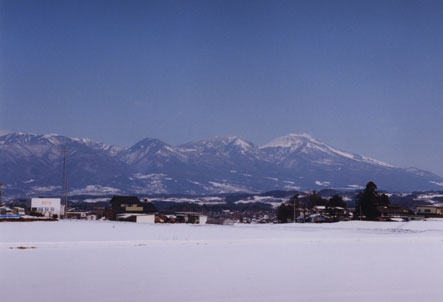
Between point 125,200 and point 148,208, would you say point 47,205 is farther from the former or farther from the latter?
point 148,208

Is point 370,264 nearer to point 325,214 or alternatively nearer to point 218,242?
point 218,242

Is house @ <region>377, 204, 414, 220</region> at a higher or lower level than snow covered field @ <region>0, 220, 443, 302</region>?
higher

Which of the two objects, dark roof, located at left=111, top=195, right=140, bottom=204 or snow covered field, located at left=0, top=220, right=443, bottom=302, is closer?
snow covered field, located at left=0, top=220, right=443, bottom=302

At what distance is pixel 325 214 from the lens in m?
98.0

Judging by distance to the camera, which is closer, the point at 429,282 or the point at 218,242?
the point at 429,282

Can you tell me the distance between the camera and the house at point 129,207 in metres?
96.7

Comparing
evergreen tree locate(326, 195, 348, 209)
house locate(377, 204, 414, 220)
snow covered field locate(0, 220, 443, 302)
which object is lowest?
snow covered field locate(0, 220, 443, 302)

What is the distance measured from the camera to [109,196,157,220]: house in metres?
96.7

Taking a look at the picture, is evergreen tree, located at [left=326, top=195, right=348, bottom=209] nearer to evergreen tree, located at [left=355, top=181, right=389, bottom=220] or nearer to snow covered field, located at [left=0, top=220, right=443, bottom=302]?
evergreen tree, located at [left=355, top=181, right=389, bottom=220]

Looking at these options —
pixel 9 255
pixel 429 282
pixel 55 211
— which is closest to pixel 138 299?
pixel 429 282

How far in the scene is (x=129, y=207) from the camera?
97.8 metres

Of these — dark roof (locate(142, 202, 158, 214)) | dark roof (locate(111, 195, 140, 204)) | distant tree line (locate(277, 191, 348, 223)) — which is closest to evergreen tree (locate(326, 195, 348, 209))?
distant tree line (locate(277, 191, 348, 223))

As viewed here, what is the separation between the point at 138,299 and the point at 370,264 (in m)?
9.43

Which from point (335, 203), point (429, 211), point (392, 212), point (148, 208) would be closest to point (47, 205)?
point (148, 208)
